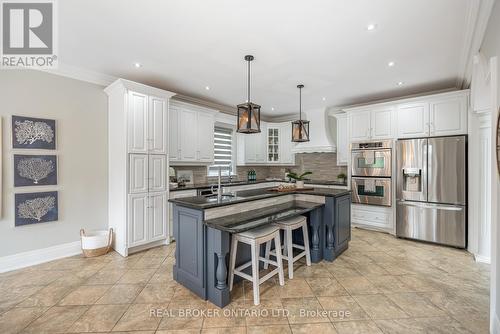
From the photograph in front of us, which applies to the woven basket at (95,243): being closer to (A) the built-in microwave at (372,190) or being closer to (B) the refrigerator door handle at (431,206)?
(A) the built-in microwave at (372,190)

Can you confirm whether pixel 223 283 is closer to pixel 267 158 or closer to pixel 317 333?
pixel 317 333

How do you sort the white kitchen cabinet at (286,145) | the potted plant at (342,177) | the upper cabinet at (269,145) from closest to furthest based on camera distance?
the potted plant at (342,177) → the upper cabinet at (269,145) → the white kitchen cabinet at (286,145)

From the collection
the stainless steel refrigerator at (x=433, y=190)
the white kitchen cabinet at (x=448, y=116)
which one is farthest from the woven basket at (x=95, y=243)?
the white kitchen cabinet at (x=448, y=116)

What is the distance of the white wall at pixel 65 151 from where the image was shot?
2.86 metres

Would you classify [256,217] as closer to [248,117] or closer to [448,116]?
[248,117]

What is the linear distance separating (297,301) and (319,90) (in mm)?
3475

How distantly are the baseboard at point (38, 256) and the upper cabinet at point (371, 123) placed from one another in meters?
5.12

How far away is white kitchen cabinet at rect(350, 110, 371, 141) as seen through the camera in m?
4.56

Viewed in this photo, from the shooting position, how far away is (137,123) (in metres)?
3.42

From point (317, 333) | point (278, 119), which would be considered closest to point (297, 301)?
point (317, 333)

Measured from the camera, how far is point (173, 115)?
417cm

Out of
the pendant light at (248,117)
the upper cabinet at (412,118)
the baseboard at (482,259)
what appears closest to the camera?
the pendant light at (248,117)

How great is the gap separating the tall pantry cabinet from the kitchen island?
1.16m

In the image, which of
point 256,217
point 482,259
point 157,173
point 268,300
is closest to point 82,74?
point 157,173
